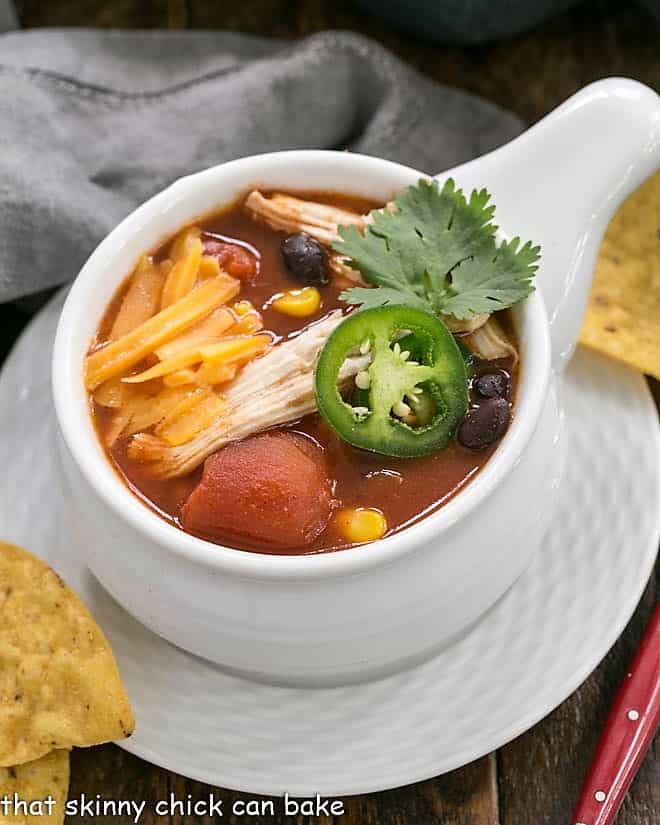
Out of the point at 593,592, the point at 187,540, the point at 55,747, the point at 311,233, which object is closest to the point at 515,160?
the point at 311,233

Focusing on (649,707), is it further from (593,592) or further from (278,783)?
(278,783)

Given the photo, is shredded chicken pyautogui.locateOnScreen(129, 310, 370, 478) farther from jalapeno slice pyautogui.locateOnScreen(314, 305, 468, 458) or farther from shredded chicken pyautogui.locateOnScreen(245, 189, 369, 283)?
shredded chicken pyautogui.locateOnScreen(245, 189, 369, 283)

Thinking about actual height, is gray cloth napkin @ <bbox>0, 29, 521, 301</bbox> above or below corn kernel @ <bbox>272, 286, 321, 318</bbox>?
below

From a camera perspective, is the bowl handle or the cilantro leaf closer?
the cilantro leaf

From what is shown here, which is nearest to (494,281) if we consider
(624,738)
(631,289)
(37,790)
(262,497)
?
(262,497)

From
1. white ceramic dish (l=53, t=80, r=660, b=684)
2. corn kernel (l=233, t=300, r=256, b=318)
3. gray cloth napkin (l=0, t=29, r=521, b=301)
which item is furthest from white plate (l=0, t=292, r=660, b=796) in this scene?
gray cloth napkin (l=0, t=29, r=521, b=301)

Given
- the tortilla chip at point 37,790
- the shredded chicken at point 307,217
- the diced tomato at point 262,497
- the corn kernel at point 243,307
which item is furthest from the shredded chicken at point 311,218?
the tortilla chip at point 37,790
